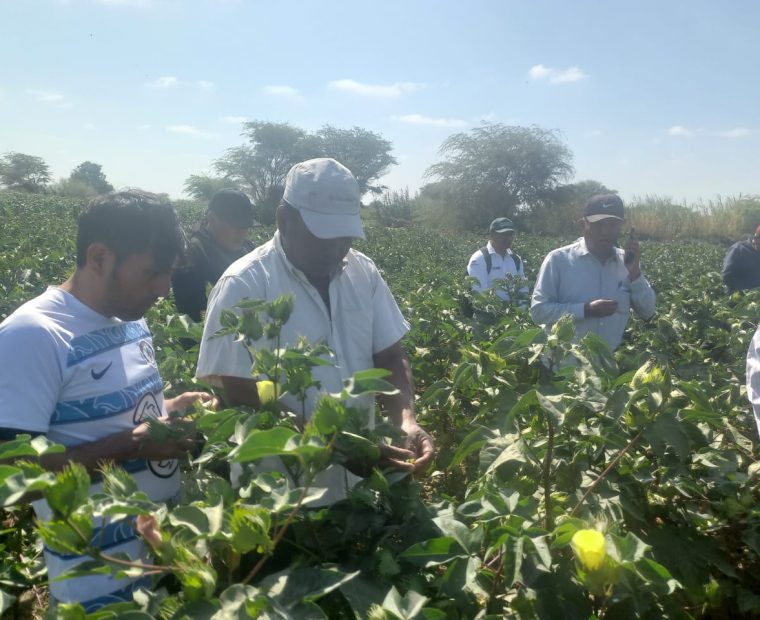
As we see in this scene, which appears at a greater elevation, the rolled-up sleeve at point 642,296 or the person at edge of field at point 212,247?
the person at edge of field at point 212,247

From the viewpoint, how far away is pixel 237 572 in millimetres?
943

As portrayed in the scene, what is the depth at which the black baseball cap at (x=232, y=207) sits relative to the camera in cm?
363

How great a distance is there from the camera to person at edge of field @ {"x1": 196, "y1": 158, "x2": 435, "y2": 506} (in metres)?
1.59

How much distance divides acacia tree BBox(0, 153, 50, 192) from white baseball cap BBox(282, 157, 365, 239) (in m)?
55.9

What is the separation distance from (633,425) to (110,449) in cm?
104

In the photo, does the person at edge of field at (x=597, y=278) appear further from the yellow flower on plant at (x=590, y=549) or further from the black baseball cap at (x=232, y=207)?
the yellow flower on plant at (x=590, y=549)

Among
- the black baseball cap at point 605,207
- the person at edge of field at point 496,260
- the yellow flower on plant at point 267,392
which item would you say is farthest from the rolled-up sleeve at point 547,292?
the yellow flower on plant at point 267,392

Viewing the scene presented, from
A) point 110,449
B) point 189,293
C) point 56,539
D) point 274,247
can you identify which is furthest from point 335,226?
point 189,293

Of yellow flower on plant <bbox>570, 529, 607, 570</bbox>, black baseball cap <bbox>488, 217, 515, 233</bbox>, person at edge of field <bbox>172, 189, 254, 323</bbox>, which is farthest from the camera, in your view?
black baseball cap <bbox>488, 217, 515, 233</bbox>

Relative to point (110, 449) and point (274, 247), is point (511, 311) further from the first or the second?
point (110, 449)

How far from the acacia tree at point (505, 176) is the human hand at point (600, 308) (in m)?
36.1

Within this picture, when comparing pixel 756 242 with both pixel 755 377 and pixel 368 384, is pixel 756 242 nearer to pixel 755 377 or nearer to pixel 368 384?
pixel 755 377

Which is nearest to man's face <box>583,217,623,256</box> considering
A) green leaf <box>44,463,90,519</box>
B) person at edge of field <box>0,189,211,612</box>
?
person at edge of field <box>0,189,211,612</box>

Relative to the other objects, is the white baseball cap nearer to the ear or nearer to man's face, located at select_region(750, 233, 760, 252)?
the ear
